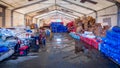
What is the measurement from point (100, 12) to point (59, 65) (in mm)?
14572

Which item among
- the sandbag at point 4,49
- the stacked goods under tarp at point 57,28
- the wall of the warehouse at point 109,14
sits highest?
the wall of the warehouse at point 109,14

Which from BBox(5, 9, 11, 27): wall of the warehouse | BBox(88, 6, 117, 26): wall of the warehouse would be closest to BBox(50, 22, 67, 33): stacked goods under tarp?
BBox(88, 6, 117, 26): wall of the warehouse

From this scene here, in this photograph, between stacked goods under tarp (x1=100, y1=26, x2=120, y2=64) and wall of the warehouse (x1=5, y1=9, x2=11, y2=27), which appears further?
wall of the warehouse (x1=5, y1=9, x2=11, y2=27)

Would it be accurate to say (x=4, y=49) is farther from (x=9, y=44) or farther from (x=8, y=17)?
(x=8, y=17)

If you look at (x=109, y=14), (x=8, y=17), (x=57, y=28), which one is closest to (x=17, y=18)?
(x=8, y=17)

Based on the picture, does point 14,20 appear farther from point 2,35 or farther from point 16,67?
point 16,67

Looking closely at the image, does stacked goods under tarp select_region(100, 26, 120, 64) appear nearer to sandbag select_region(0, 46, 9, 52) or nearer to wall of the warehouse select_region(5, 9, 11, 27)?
sandbag select_region(0, 46, 9, 52)

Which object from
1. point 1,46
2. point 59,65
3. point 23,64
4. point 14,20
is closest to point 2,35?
point 1,46

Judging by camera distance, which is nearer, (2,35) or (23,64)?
(23,64)

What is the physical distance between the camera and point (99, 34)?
595 inches

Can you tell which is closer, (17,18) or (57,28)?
(17,18)

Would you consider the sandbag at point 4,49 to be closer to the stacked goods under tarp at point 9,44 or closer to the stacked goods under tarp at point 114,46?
the stacked goods under tarp at point 9,44

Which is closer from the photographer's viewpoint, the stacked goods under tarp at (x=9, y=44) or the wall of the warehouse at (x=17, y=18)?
the stacked goods under tarp at (x=9, y=44)

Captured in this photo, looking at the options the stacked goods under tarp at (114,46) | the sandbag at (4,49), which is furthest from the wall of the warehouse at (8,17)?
the stacked goods under tarp at (114,46)
